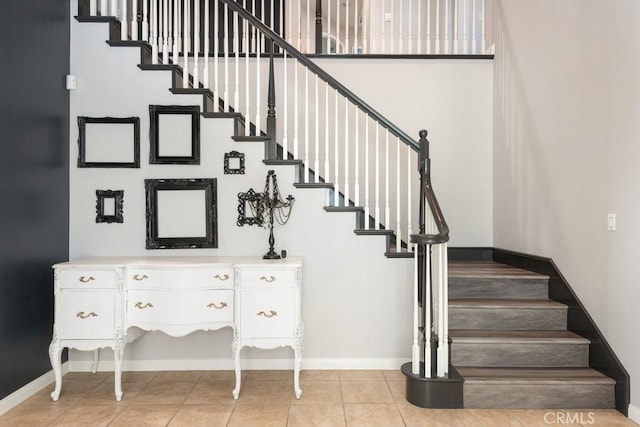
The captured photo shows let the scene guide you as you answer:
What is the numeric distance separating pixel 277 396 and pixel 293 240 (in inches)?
48.0

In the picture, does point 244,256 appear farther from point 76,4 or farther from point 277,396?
point 76,4

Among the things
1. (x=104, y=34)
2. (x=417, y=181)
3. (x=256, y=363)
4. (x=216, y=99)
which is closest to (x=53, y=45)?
(x=104, y=34)

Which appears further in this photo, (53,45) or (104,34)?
(104,34)

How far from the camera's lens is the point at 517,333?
11.9ft

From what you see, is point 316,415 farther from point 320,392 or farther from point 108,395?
point 108,395

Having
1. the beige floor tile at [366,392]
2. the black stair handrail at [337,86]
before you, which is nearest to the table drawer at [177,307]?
the beige floor tile at [366,392]

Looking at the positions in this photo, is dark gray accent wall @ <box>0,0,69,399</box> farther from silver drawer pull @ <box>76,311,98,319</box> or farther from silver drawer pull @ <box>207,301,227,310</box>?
silver drawer pull @ <box>207,301,227,310</box>

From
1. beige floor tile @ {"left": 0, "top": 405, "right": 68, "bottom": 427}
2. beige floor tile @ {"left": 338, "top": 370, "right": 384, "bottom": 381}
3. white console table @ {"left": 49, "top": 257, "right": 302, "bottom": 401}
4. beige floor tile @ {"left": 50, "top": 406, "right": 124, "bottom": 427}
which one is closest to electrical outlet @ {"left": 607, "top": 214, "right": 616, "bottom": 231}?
beige floor tile @ {"left": 338, "top": 370, "right": 384, "bottom": 381}

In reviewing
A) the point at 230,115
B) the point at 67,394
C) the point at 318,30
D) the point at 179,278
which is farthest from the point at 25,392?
the point at 318,30

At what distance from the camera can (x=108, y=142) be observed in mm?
3980

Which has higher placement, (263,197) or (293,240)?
(263,197)

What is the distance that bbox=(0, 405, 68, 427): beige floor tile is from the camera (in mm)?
2984

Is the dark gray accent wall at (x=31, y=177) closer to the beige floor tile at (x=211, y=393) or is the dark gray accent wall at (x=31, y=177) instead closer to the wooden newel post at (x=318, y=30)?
the beige floor tile at (x=211, y=393)

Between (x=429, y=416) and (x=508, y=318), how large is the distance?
1.14 meters
